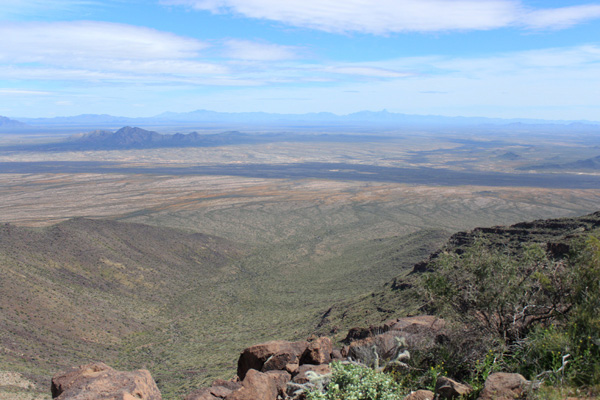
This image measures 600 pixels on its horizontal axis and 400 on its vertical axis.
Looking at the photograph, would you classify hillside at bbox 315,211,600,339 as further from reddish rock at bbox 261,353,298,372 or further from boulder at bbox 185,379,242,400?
boulder at bbox 185,379,242,400

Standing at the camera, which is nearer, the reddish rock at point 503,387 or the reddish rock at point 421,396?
the reddish rock at point 503,387

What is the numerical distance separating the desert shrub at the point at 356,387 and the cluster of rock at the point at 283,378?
44 cm

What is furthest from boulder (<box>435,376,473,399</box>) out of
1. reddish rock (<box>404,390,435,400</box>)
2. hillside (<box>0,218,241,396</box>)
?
hillside (<box>0,218,241,396</box>)

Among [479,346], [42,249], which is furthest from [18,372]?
[42,249]

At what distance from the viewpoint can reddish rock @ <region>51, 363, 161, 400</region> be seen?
8688 millimetres

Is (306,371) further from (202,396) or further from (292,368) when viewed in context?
(202,396)

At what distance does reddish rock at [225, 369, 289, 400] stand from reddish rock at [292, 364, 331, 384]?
0.53 metres

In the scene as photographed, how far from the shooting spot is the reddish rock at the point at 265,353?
11.2m

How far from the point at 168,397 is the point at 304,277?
25292 millimetres

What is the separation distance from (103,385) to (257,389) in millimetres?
3282

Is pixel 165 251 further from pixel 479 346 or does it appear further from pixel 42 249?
pixel 479 346

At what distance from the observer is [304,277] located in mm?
42031

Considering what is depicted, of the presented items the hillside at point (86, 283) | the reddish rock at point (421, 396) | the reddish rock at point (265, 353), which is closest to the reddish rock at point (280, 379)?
the reddish rock at point (265, 353)

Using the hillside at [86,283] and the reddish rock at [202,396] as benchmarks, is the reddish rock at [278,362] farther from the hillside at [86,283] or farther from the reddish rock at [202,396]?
the hillside at [86,283]
